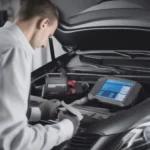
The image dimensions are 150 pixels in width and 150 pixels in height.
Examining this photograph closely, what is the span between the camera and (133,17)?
1.61m

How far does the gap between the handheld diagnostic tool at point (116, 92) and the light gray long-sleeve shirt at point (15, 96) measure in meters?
0.40

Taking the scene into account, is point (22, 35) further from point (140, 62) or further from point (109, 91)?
point (140, 62)

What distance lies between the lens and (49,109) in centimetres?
150

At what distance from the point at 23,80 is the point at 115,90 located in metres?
0.56

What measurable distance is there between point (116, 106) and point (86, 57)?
1.77 feet

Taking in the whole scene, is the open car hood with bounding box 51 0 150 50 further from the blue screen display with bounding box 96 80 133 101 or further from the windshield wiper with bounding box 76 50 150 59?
the blue screen display with bounding box 96 80 133 101

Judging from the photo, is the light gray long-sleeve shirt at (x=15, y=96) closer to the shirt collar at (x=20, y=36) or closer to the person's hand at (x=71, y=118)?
the shirt collar at (x=20, y=36)

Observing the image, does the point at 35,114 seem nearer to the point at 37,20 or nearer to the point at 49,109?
the point at 49,109

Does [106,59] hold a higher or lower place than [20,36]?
lower

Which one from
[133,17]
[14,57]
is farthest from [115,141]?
[133,17]

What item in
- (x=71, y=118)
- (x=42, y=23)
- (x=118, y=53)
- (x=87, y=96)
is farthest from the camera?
(x=118, y=53)

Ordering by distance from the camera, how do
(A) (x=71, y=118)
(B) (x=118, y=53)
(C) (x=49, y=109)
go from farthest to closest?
(B) (x=118, y=53) → (C) (x=49, y=109) → (A) (x=71, y=118)

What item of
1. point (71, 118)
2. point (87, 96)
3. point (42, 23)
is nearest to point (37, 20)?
point (42, 23)

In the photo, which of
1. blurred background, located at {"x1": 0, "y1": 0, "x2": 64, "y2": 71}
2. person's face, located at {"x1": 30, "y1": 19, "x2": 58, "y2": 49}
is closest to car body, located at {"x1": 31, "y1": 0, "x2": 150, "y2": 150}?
person's face, located at {"x1": 30, "y1": 19, "x2": 58, "y2": 49}
